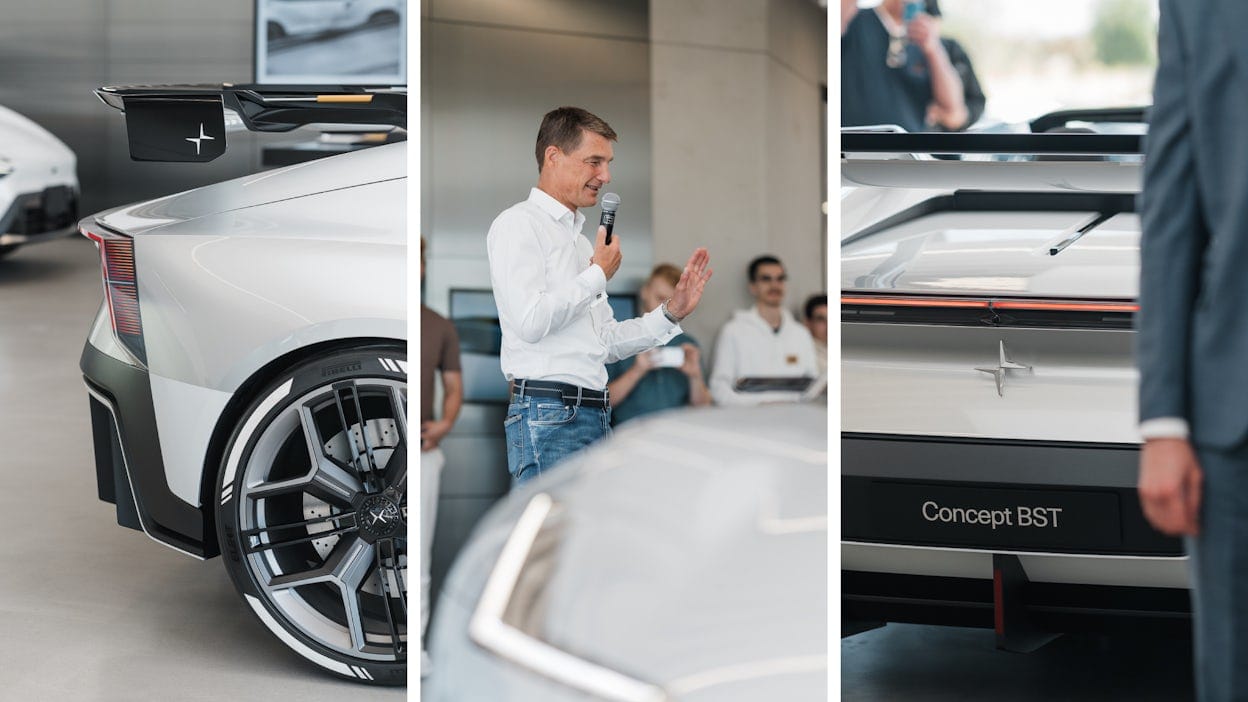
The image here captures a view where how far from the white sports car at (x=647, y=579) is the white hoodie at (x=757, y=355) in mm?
49

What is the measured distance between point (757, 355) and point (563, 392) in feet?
1.17

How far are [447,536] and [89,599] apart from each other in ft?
3.72

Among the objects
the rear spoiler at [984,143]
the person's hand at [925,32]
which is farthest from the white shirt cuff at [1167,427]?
the person's hand at [925,32]

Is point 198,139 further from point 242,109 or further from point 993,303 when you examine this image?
point 993,303

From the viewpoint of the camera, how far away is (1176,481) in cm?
136

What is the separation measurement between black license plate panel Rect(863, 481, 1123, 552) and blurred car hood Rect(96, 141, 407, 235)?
1.13m

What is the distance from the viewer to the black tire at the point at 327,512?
7.79 ft

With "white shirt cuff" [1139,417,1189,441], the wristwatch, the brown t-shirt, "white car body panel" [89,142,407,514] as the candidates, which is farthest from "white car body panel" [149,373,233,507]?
"white shirt cuff" [1139,417,1189,441]

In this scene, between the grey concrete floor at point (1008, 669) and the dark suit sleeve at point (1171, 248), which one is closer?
the dark suit sleeve at point (1171, 248)

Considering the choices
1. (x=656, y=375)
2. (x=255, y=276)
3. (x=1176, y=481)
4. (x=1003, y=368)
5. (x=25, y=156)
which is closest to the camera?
(x=1176, y=481)

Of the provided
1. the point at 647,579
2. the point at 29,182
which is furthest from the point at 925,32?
the point at 29,182

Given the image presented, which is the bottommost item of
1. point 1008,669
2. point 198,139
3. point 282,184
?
point 1008,669

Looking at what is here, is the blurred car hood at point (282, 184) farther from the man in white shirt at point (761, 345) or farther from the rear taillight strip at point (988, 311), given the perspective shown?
the rear taillight strip at point (988, 311)

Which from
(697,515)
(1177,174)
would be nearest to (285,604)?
(697,515)
